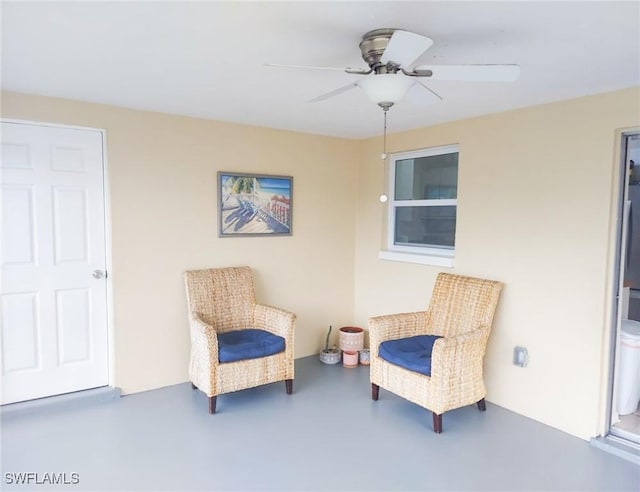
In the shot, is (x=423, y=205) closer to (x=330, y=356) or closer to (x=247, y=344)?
(x=330, y=356)

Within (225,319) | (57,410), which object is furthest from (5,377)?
(225,319)

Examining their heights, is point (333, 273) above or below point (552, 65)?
below

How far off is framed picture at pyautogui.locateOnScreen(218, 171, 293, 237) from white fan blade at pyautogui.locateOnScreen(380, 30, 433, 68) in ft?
7.29

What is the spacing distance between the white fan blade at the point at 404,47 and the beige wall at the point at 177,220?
7.21 ft

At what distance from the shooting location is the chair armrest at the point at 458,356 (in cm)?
278

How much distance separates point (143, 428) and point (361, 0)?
2699 mm

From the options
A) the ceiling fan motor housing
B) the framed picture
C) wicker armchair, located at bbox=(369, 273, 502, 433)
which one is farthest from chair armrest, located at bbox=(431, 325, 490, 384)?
the framed picture

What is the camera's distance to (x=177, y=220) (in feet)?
11.4

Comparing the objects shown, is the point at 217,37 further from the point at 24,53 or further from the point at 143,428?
the point at 143,428

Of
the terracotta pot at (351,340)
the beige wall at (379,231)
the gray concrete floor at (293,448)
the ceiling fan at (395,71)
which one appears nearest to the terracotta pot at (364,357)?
the terracotta pot at (351,340)

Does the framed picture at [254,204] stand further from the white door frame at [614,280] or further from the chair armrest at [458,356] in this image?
the white door frame at [614,280]

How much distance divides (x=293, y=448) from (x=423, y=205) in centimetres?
230

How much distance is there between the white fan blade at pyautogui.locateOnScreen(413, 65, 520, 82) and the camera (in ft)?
5.62

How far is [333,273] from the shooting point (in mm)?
4410
